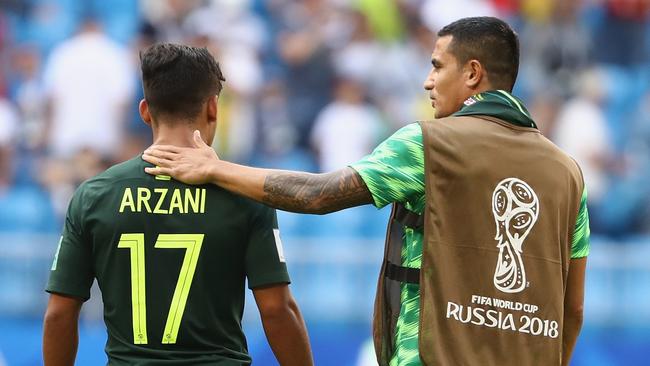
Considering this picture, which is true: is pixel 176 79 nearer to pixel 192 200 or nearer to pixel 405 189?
pixel 192 200

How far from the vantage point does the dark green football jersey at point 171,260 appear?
3898mm

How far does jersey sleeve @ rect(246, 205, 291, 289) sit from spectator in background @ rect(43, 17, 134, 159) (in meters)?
7.66

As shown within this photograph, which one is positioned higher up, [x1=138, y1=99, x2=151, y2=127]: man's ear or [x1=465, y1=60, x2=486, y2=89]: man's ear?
[x1=465, y1=60, x2=486, y2=89]: man's ear

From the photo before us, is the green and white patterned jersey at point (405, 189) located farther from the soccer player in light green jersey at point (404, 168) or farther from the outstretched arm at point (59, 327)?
the outstretched arm at point (59, 327)

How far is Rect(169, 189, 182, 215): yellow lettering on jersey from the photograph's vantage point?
392 cm

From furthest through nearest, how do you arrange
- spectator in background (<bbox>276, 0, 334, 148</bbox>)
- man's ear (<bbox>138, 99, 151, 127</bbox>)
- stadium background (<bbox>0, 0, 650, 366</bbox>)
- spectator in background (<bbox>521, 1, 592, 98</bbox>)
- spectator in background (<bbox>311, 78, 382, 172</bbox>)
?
spectator in background (<bbox>521, 1, 592, 98</bbox>), spectator in background (<bbox>276, 0, 334, 148</bbox>), spectator in background (<bbox>311, 78, 382, 172</bbox>), stadium background (<bbox>0, 0, 650, 366</bbox>), man's ear (<bbox>138, 99, 151, 127</bbox>)

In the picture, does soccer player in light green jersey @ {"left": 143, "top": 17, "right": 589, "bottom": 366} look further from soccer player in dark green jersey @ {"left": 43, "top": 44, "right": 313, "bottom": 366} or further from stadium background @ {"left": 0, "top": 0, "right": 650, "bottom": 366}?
stadium background @ {"left": 0, "top": 0, "right": 650, "bottom": 366}

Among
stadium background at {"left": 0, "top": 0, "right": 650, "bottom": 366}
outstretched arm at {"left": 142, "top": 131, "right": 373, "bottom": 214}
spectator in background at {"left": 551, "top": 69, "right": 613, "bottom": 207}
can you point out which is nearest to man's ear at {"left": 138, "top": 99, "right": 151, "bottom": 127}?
outstretched arm at {"left": 142, "top": 131, "right": 373, "bottom": 214}

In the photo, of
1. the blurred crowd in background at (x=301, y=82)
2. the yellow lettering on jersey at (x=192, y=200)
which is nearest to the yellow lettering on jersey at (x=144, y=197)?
the yellow lettering on jersey at (x=192, y=200)

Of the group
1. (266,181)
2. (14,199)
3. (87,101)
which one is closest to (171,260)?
(266,181)

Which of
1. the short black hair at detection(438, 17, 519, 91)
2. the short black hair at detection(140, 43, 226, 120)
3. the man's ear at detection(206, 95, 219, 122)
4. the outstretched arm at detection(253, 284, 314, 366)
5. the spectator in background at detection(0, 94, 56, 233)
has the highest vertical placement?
the spectator in background at detection(0, 94, 56, 233)

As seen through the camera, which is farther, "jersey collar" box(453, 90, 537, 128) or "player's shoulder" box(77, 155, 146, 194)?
"jersey collar" box(453, 90, 537, 128)

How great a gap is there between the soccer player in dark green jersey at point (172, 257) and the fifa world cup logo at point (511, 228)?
0.76 meters

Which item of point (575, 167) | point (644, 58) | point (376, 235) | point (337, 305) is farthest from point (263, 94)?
point (575, 167)
